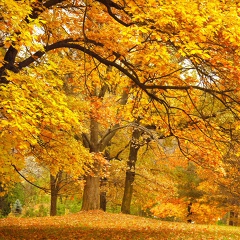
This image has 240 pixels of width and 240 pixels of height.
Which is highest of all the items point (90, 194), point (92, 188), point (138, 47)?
point (138, 47)

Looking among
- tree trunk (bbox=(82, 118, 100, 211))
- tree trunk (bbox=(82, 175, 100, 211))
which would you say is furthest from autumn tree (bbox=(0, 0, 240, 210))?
tree trunk (bbox=(82, 175, 100, 211))

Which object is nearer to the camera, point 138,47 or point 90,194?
point 138,47

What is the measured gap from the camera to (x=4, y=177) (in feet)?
32.6

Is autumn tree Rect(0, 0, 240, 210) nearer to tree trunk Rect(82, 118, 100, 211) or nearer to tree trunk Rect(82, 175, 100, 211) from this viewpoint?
tree trunk Rect(82, 118, 100, 211)

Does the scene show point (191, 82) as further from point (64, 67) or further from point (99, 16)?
point (64, 67)

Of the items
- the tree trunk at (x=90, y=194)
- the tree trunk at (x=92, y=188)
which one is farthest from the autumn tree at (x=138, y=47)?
the tree trunk at (x=90, y=194)

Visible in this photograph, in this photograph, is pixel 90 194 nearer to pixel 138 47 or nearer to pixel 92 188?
pixel 92 188

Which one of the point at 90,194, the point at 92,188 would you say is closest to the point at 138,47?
the point at 92,188

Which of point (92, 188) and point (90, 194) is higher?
point (92, 188)

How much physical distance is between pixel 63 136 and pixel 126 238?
14.2 ft

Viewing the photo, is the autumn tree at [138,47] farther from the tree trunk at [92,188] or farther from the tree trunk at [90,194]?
the tree trunk at [90,194]

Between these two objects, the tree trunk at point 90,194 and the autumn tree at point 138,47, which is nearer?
the autumn tree at point 138,47

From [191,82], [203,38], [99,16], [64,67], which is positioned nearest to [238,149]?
[191,82]

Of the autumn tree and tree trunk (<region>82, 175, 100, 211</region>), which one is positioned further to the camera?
tree trunk (<region>82, 175, 100, 211</region>)
